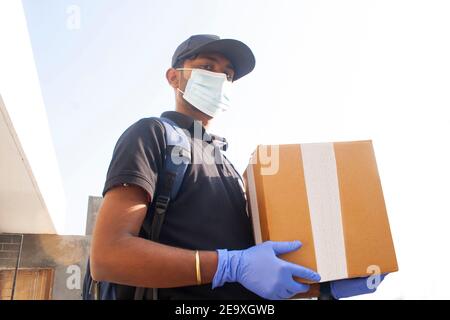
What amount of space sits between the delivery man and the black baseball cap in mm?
628

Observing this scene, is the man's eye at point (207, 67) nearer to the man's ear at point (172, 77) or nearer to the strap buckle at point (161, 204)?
the man's ear at point (172, 77)

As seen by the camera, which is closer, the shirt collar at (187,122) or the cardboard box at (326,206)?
the cardboard box at (326,206)

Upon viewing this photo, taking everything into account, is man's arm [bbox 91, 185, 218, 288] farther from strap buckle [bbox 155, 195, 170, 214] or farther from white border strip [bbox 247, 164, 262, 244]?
white border strip [bbox 247, 164, 262, 244]

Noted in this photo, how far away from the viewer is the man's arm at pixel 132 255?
1.06 meters

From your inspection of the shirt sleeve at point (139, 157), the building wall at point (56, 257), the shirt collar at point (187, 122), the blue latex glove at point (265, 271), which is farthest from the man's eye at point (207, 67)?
the building wall at point (56, 257)

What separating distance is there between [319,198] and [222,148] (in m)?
0.64

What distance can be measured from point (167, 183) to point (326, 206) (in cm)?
58

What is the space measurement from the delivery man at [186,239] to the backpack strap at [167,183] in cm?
3

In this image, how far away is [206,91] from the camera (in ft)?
6.03

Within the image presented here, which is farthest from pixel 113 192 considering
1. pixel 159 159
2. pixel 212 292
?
pixel 212 292

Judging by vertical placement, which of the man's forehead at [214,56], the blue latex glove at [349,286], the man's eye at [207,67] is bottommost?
the blue latex glove at [349,286]

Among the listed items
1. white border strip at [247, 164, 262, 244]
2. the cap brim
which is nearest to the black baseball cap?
the cap brim
